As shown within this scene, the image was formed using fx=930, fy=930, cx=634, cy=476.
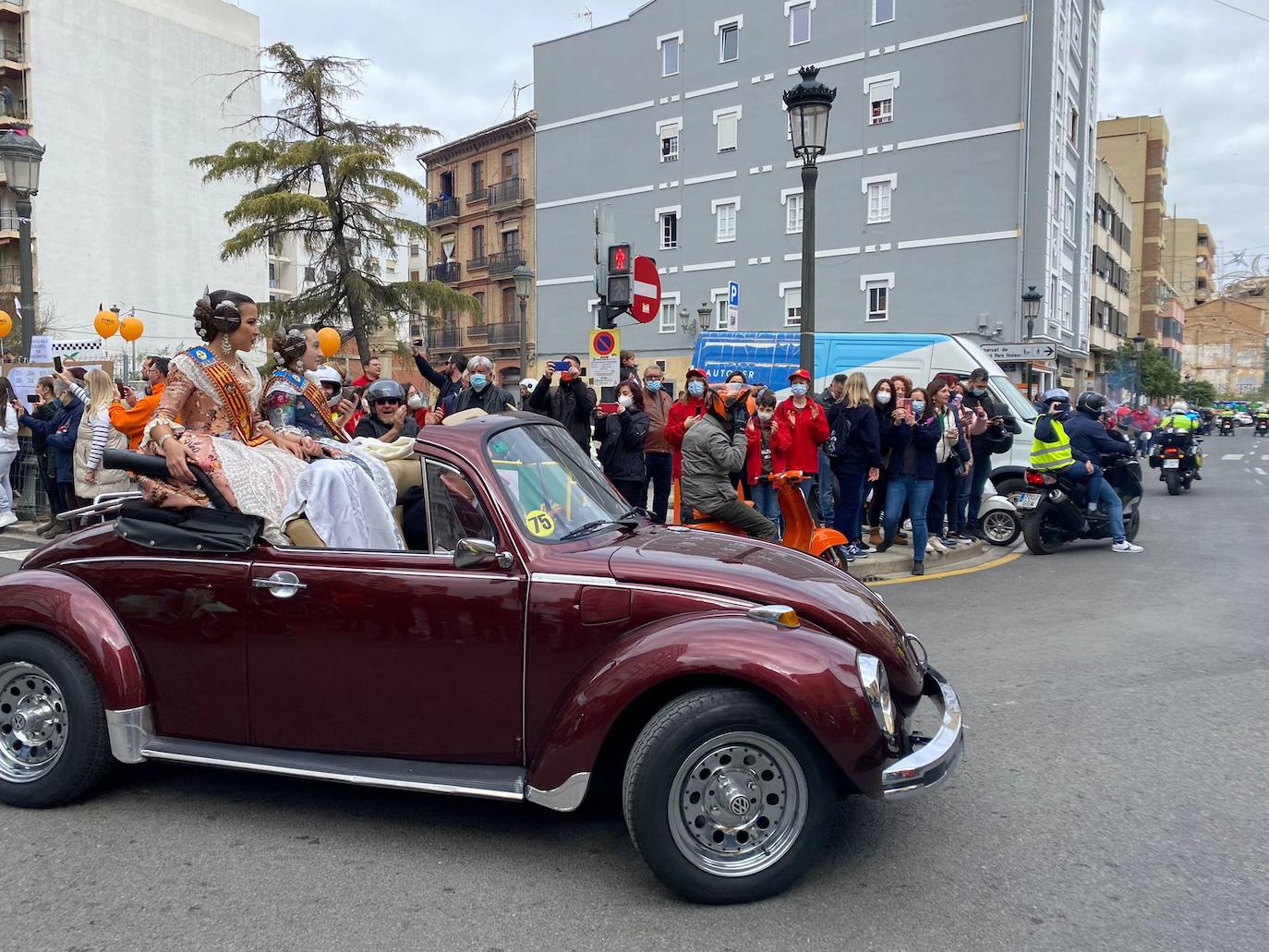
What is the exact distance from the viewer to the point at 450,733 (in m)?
3.65

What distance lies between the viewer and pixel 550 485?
13.5 feet

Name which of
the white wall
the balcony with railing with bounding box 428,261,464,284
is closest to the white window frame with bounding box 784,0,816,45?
the balcony with railing with bounding box 428,261,464,284

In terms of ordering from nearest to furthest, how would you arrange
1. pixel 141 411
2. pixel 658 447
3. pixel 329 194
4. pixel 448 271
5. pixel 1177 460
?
pixel 141 411 → pixel 658 447 → pixel 1177 460 → pixel 329 194 → pixel 448 271

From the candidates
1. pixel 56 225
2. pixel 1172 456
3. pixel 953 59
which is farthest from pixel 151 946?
pixel 56 225

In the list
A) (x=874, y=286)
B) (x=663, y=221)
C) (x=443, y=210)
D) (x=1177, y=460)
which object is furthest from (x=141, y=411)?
(x=443, y=210)

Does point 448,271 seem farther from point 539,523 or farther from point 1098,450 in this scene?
point 539,523

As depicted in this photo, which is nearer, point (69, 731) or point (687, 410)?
point (69, 731)

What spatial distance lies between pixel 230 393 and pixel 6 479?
34.7ft

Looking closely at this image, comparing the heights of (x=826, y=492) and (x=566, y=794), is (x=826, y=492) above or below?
above

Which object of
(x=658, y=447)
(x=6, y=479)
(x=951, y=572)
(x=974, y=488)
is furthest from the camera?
(x=6, y=479)

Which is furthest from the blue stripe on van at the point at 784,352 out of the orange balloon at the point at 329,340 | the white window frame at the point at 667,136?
the white window frame at the point at 667,136

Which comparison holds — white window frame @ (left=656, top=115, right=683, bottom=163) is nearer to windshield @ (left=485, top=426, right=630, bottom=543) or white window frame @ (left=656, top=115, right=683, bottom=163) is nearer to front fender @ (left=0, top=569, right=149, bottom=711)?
windshield @ (left=485, top=426, right=630, bottom=543)

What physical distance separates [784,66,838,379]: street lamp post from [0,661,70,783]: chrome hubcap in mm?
7982

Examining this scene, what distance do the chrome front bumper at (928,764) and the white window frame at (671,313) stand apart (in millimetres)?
36351
